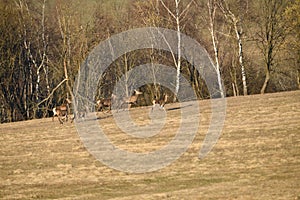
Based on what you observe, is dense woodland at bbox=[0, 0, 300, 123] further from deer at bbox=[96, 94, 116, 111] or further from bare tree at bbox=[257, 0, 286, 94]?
deer at bbox=[96, 94, 116, 111]

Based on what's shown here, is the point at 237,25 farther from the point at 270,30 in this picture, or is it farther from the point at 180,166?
the point at 180,166

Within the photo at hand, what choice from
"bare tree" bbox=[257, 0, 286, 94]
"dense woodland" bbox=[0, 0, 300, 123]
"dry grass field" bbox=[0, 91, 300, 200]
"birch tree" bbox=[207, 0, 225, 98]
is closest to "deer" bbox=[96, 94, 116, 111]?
"dry grass field" bbox=[0, 91, 300, 200]

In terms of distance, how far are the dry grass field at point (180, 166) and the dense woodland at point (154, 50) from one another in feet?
72.4

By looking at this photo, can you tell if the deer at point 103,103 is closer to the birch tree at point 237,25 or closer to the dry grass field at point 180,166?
the dry grass field at point 180,166

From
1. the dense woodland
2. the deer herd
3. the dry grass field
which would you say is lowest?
the dry grass field

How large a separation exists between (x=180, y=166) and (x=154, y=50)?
41665 millimetres

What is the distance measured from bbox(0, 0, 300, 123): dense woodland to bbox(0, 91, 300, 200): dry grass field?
22.1 meters

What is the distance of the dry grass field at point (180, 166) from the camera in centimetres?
1953

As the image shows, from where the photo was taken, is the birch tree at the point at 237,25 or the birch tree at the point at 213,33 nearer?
the birch tree at the point at 213,33

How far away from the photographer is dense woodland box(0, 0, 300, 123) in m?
57.1

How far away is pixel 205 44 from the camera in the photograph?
67312 mm

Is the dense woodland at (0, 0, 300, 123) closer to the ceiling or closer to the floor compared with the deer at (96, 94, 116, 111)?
closer to the ceiling

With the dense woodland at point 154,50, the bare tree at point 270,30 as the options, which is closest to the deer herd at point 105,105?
the dense woodland at point 154,50

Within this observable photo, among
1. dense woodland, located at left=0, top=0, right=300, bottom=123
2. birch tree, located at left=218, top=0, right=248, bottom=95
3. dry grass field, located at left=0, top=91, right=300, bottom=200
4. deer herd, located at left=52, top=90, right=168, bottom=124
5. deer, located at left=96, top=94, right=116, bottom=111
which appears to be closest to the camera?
dry grass field, located at left=0, top=91, right=300, bottom=200
